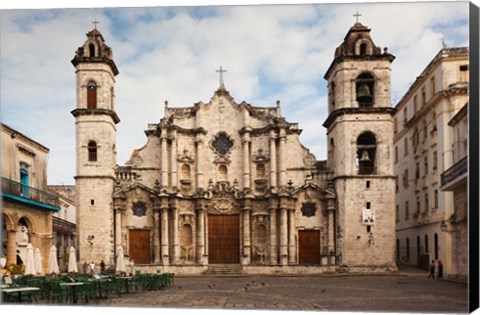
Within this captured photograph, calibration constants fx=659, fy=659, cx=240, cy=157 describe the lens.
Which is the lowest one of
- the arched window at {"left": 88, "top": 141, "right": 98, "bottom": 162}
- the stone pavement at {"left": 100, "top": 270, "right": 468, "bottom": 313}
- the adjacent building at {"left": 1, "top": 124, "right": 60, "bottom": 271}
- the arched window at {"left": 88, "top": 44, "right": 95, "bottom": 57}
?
the stone pavement at {"left": 100, "top": 270, "right": 468, "bottom": 313}

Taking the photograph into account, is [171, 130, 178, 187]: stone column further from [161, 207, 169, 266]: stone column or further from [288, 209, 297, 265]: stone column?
[288, 209, 297, 265]: stone column

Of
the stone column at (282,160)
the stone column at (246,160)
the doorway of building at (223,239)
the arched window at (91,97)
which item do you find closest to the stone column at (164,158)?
the doorway of building at (223,239)

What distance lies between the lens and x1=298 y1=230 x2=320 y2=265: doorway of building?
3344 centimetres

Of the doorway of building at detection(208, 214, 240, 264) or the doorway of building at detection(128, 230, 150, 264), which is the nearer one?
the doorway of building at detection(128, 230, 150, 264)

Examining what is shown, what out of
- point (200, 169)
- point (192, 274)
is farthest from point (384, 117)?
point (192, 274)

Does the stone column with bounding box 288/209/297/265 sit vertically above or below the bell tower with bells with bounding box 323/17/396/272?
below

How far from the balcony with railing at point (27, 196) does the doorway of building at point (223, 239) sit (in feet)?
27.6

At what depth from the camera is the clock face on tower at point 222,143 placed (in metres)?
34.8

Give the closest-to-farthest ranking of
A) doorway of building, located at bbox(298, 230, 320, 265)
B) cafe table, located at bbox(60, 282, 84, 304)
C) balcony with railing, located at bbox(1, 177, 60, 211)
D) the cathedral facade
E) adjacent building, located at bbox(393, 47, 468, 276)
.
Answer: cafe table, located at bbox(60, 282, 84, 304) < balcony with railing, located at bbox(1, 177, 60, 211) < adjacent building, located at bbox(393, 47, 468, 276) < the cathedral facade < doorway of building, located at bbox(298, 230, 320, 265)

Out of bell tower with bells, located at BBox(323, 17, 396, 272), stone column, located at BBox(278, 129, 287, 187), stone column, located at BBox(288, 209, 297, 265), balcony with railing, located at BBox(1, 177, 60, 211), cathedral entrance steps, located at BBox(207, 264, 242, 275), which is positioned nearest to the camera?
balcony with railing, located at BBox(1, 177, 60, 211)

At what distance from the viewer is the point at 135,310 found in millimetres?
16828

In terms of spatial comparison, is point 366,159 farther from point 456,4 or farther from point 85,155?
point 456,4

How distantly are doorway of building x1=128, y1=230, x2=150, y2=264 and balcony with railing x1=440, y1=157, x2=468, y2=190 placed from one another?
15.7m

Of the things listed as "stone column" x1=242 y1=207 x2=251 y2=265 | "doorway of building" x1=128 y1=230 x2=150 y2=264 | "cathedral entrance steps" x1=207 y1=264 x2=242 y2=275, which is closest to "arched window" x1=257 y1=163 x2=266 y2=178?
"stone column" x1=242 y1=207 x2=251 y2=265
